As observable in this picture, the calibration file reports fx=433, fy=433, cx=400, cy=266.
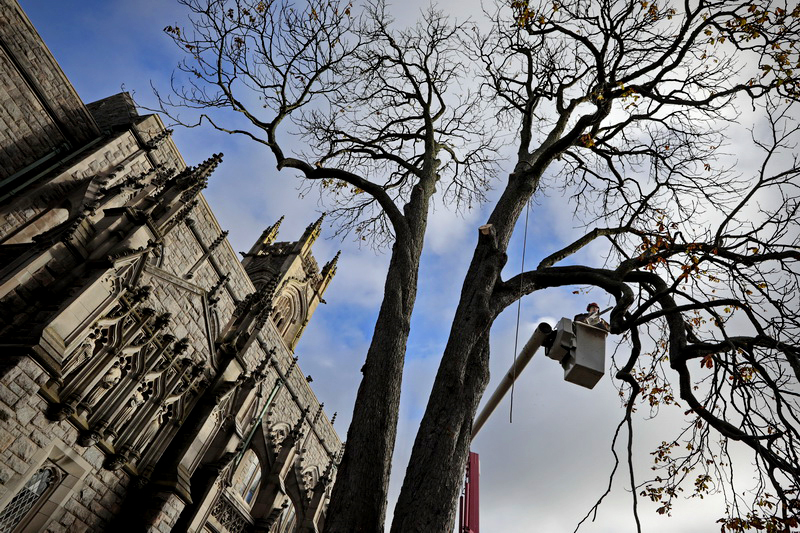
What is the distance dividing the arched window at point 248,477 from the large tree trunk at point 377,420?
13.0 metres

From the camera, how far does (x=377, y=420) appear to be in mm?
3467

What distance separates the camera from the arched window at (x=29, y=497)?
26.4ft

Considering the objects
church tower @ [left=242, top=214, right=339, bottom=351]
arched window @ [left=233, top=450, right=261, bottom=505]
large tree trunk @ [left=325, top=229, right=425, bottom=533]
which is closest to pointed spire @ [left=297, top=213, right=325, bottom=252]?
church tower @ [left=242, top=214, right=339, bottom=351]

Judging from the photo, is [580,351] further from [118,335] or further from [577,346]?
[118,335]

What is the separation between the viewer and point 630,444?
331 centimetres

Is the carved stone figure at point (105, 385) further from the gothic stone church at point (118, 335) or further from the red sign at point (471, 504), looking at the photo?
the red sign at point (471, 504)

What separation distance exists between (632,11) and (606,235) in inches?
125

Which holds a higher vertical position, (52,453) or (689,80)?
(689,80)

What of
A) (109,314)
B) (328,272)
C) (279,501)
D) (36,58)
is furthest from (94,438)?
(328,272)

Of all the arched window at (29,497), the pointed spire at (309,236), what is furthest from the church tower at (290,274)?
the arched window at (29,497)

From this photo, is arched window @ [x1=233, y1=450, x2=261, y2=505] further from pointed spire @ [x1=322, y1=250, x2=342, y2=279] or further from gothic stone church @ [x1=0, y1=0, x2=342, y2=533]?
pointed spire @ [x1=322, y1=250, x2=342, y2=279]

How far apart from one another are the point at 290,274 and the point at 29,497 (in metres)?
18.4

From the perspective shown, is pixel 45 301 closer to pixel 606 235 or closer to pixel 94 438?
pixel 94 438

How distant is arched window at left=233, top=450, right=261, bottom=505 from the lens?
47.8 ft
